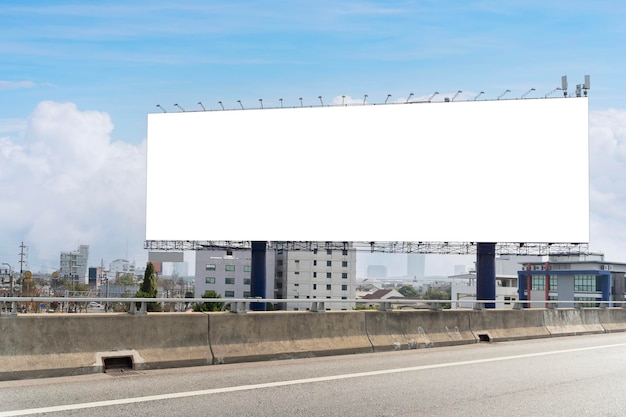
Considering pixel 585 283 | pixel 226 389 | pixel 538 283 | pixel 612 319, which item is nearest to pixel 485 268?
pixel 612 319

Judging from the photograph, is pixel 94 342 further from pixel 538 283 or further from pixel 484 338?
pixel 538 283

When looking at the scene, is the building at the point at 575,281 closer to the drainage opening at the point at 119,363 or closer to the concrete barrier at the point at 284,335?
the concrete barrier at the point at 284,335

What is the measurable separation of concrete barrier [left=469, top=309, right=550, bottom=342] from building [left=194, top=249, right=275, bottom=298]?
140 m

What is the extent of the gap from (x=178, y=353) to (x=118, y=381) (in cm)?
183

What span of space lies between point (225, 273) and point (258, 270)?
296ft

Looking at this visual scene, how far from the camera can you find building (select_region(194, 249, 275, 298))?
163m

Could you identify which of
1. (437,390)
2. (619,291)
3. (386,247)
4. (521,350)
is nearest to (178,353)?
(437,390)

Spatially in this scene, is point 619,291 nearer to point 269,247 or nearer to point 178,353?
Result: point 269,247

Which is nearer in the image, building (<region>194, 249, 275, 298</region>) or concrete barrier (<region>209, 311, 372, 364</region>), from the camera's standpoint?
concrete barrier (<region>209, 311, 372, 364</region>)

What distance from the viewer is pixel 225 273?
537ft

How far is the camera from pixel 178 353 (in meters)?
13.1

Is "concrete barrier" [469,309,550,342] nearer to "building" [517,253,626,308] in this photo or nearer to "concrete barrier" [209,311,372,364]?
"concrete barrier" [209,311,372,364]

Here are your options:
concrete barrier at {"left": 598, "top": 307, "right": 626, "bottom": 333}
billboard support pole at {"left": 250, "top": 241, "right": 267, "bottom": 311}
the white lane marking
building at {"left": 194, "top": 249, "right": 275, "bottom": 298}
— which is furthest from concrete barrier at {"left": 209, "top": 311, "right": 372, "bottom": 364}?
building at {"left": 194, "top": 249, "right": 275, "bottom": 298}

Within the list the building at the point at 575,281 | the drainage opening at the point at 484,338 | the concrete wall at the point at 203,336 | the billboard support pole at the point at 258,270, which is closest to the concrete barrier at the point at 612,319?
the drainage opening at the point at 484,338
